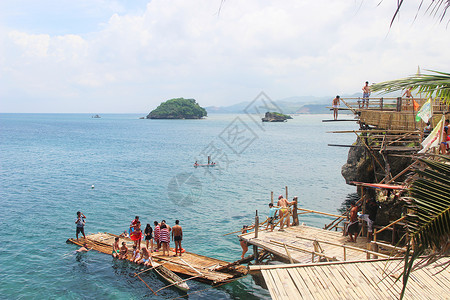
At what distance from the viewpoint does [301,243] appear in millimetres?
16703

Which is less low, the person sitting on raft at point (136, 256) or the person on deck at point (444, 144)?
the person on deck at point (444, 144)

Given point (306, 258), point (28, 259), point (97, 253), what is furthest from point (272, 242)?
point (28, 259)

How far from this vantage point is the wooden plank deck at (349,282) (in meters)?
9.59

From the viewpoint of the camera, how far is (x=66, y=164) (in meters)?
57.6

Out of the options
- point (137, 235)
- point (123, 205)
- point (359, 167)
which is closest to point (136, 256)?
point (137, 235)

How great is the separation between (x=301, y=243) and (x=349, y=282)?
21.3 feet

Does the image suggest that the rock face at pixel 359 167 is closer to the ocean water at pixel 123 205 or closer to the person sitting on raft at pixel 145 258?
the ocean water at pixel 123 205

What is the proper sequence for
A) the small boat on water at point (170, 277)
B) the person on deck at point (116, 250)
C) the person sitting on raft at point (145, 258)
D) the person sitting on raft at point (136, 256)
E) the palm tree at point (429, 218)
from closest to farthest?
the palm tree at point (429, 218) → the small boat on water at point (170, 277) → the person sitting on raft at point (145, 258) → the person sitting on raft at point (136, 256) → the person on deck at point (116, 250)

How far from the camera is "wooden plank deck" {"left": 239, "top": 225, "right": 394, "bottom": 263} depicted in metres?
15.0

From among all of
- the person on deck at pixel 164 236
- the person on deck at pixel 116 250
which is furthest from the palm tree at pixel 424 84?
the person on deck at pixel 116 250

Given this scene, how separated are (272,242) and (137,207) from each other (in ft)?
59.7

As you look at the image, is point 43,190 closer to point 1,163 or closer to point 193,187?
point 193,187

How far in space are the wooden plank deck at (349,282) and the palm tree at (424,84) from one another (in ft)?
15.0

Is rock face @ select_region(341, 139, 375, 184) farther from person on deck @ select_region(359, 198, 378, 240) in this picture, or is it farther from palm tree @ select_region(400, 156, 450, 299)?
palm tree @ select_region(400, 156, 450, 299)
